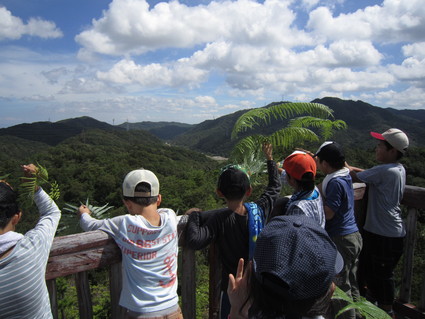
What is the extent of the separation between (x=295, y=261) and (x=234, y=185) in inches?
36.7

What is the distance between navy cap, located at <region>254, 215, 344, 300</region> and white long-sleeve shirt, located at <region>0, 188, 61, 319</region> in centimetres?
108

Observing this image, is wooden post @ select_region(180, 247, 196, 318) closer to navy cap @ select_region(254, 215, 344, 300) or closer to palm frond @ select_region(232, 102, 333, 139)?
navy cap @ select_region(254, 215, 344, 300)

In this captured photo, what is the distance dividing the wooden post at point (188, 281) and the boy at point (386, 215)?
5.54ft

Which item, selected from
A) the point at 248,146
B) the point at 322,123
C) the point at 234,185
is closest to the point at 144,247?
the point at 234,185

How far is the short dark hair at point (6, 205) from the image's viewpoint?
1.43 meters

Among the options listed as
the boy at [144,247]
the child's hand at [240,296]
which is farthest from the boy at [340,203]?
the child's hand at [240,296]

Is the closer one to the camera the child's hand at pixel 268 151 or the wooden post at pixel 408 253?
the child's hand at pixel 268 151

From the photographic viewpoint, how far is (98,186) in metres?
40.4

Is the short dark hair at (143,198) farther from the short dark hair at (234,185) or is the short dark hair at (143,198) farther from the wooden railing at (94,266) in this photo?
the short dark hair at (234,185)

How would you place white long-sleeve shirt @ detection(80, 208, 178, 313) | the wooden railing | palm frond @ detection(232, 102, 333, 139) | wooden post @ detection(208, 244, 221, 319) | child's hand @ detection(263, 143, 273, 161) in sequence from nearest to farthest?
the wooden railing
white long-sleeve shirt @ detection(80, 208, 178, 313)
wooden post @ detection(208, 244, 221, 319)
child's hand @ detection(263, 143, 273, 161)
palm frond @ detection(232, 102, 333, 139)

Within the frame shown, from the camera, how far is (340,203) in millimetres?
2295

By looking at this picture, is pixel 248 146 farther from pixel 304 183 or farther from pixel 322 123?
pixel 304 183

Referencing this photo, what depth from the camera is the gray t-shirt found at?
2582 mm

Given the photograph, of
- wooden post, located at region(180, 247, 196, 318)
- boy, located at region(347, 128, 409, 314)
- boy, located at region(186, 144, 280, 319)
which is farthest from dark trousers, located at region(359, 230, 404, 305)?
wooden post, located at region(180, 247, 196, 318)
